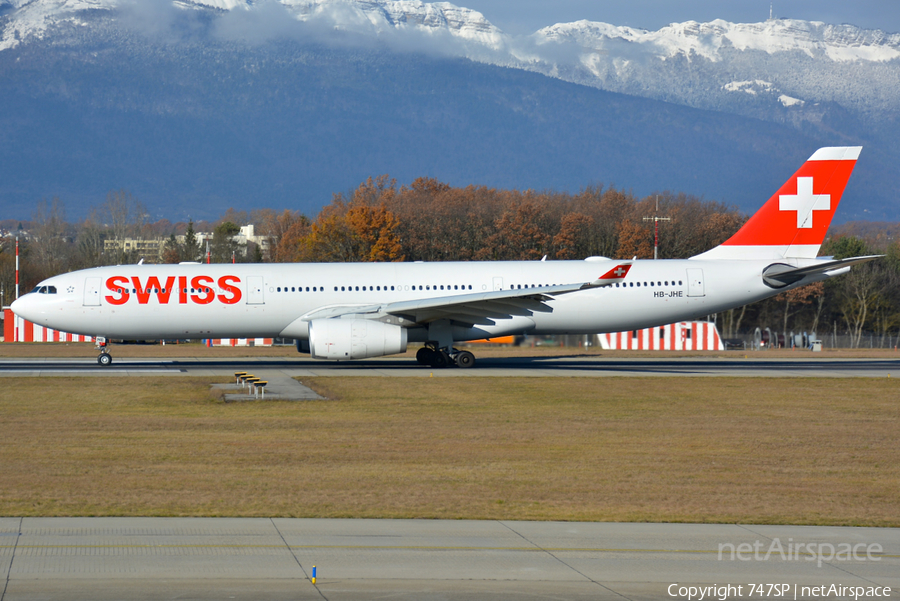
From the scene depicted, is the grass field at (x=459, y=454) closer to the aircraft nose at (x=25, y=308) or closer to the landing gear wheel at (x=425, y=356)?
the aircraft nose at (x=25, y=308)

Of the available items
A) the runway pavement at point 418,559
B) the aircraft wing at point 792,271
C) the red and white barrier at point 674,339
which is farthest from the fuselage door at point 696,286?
the runway pavement at point 418,559

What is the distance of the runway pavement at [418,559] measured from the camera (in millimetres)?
8344

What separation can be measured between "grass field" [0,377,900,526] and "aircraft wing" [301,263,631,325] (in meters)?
5.02

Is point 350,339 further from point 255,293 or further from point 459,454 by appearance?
point 459,454

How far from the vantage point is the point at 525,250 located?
260 feet

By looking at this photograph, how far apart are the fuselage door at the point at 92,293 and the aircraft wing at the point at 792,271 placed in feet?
72.9

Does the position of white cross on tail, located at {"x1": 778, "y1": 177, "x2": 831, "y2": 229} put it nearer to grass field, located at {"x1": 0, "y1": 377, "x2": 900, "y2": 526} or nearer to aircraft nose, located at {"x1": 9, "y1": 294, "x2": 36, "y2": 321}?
grass field, located at {"x1": 0, "y1": 377, "x2": 900, "y2": 526}

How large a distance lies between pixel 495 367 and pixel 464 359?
1.31 meters

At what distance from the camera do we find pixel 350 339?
2819cm

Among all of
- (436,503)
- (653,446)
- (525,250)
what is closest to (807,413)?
(653,446)

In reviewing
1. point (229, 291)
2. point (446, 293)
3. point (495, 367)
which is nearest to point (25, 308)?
point (229, 291)

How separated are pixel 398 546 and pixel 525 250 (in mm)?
70060

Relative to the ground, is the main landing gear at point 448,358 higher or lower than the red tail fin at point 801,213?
lower

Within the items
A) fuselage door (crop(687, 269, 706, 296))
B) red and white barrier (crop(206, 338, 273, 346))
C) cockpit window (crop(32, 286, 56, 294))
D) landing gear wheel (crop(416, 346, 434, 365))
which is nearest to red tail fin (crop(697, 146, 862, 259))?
fuselage door (crop(687, 269, 706, 296))
